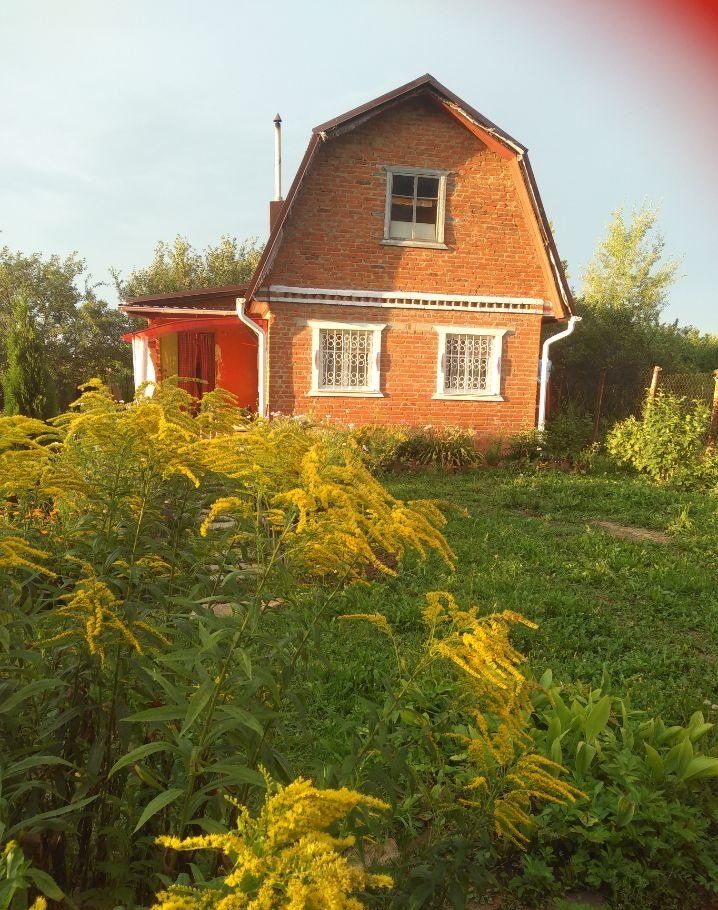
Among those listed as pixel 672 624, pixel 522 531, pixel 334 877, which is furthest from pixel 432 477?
pixel 334 877

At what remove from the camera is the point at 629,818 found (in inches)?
102

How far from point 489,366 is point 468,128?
4595mm

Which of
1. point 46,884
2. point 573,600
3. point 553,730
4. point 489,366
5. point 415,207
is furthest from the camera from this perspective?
point 489,366

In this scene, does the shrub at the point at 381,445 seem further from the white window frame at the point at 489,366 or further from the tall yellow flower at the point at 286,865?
the tall yellow flower at the point at 286,865

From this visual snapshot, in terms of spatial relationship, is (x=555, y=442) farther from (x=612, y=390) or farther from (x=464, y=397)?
(x=612, y=390)

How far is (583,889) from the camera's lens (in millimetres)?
2527

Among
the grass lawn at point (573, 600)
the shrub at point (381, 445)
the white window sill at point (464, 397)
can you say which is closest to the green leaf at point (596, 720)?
the grass lawn at point (573, 600)

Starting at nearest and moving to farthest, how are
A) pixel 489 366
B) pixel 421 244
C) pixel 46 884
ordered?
1. pixel 46 884
2. pixel 421 244
3. pixel 489 366

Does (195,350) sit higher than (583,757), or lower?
higher

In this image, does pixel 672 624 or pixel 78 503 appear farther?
pixel 672 624

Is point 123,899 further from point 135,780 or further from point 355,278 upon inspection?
point 355,278

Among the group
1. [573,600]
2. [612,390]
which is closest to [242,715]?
[573,600]

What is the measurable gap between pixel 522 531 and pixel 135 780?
21.0 feet

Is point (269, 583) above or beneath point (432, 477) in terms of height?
above
